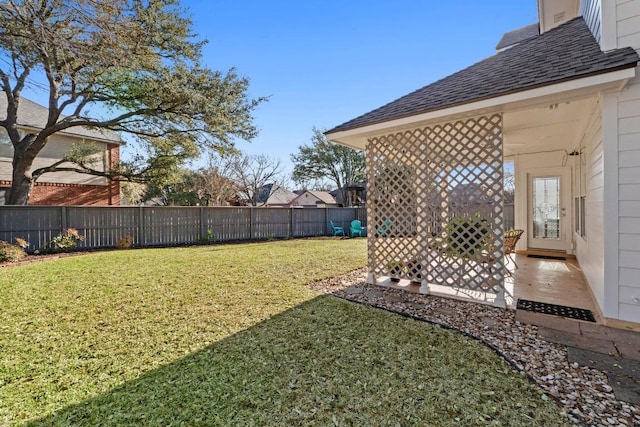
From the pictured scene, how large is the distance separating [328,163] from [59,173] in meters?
19.3

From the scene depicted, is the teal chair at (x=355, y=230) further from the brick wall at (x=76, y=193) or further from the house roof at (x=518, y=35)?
the brick wall at (x=76, y=193)

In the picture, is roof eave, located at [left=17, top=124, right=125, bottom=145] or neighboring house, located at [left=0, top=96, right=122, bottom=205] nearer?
neighboring house, located at [left=0, top=96, right=122, bottom=205]

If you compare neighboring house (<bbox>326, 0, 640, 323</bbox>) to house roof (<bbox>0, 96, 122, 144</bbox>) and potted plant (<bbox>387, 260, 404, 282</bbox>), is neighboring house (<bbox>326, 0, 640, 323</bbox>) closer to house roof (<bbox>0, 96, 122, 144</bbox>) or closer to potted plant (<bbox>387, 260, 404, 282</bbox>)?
potted plant (<bbox>387, 260, 404, 282</bbox>)

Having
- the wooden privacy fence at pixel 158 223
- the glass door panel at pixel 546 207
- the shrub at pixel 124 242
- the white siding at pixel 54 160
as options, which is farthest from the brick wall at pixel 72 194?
the glass door panel at pixel 546 207

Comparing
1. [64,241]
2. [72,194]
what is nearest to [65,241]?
[64,241]

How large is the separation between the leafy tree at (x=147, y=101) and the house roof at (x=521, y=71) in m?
6.34

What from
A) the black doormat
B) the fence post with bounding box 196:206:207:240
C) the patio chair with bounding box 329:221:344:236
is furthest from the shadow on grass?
the patio chair with bounding box 329:221:344:236

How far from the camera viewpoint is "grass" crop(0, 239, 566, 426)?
1973 mm

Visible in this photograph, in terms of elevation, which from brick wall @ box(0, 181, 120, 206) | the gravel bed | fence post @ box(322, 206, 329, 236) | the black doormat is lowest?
the gravel bed

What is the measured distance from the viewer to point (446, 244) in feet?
15.5

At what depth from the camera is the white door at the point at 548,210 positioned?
302 inches

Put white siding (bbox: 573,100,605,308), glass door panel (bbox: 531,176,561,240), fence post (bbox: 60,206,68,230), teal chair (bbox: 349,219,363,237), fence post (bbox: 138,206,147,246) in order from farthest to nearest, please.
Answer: teal chair (bbox: 349,219,363,237) → fence post (bbox: 138,206,147,246) → fence post (bbox: 60,206,68,230) → glass door panel (bbox: 531,176,561,240) → white siding (bbox: 573,100,605,308)

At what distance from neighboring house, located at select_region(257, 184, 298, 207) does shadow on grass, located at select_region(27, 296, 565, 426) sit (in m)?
31.5

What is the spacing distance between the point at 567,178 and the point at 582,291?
174 inches
